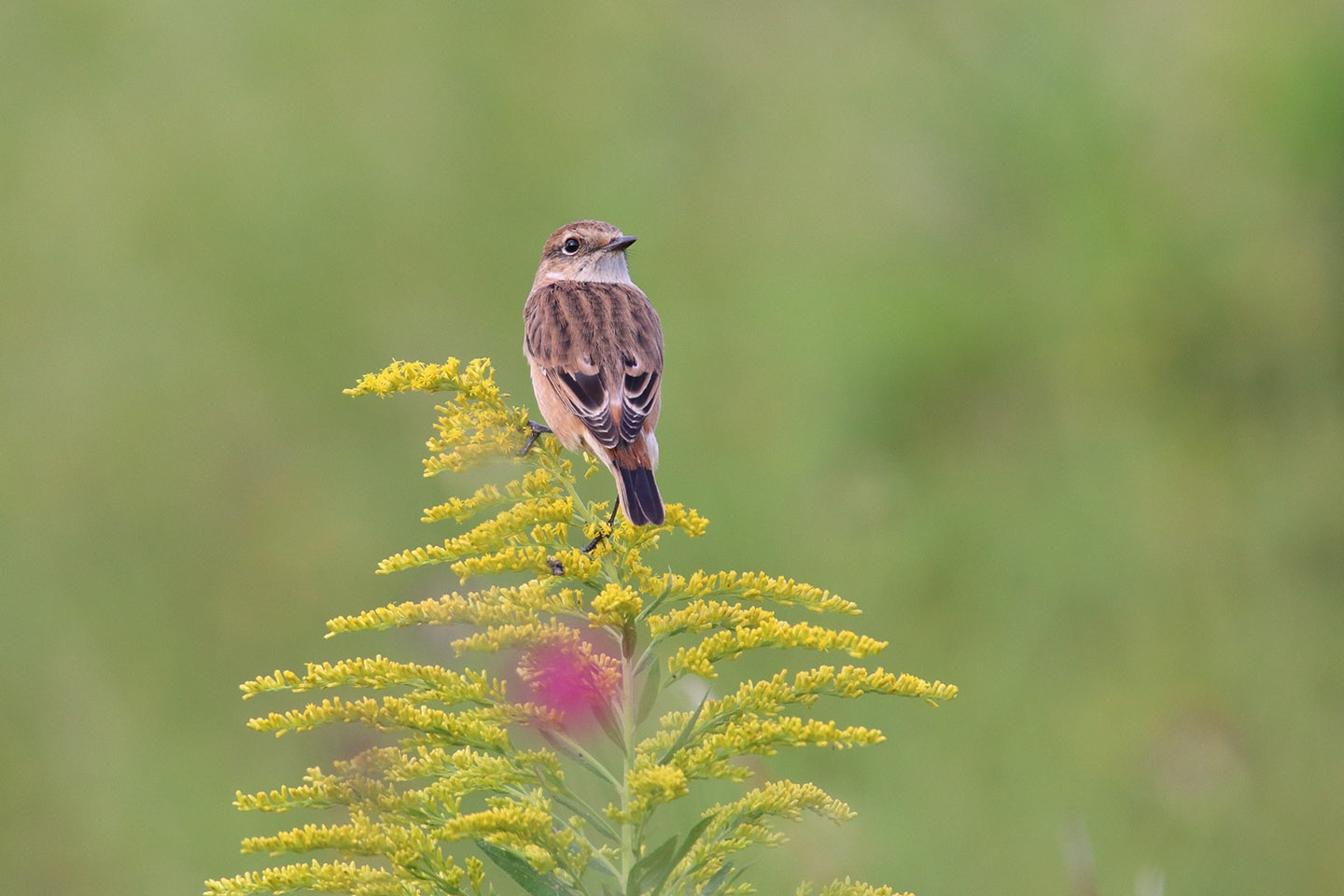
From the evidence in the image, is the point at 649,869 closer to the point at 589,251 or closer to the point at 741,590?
the point at 741,590

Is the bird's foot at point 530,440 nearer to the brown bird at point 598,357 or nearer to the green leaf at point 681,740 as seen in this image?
the brown bird at point 598,357

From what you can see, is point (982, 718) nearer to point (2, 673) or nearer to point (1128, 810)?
point (1128, 810)

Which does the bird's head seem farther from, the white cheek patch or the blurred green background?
the blurred green background

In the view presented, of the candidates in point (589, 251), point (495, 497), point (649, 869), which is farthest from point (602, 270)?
point (649, 869)

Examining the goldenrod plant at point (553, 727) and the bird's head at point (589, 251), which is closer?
the goldenrod plant at point (553, 727)

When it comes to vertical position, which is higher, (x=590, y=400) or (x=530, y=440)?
(x=590, y=400)

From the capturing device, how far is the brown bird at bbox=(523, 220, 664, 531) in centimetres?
525

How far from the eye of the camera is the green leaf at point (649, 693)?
317 centimetres

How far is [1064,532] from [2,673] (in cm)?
550

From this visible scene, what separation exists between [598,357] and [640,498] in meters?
1.54

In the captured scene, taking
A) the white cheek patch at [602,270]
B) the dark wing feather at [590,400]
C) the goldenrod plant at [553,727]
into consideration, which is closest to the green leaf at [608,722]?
the goldenrod plant at [553,727]

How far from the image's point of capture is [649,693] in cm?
321

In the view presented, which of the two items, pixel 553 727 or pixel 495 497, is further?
pixel 495 497

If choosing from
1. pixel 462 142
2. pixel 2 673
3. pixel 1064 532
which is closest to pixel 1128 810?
pixel 1064 532
